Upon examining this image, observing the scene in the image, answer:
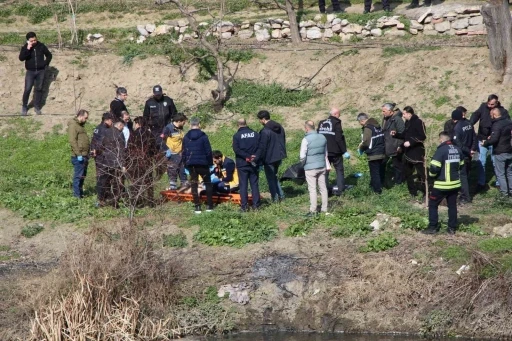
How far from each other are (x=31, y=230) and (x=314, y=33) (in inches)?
427

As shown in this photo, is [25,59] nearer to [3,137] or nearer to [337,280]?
[3,137]

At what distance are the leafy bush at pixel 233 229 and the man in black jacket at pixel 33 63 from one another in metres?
8.12

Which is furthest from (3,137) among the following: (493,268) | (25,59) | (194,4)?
(493,268)

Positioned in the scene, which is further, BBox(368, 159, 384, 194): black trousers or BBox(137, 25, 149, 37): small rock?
BBox(137, 25, 149, 37): small rock

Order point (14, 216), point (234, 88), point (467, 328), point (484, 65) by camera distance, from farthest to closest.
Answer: point (234, 88)
point (484, 65)
point (14, 216)
point (467, 328)

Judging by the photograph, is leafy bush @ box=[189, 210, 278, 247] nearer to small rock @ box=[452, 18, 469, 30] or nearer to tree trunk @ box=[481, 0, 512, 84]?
tree trunk @ box=[481, 0, 512, 84]

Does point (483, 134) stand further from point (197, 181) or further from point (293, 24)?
point (293, 24)

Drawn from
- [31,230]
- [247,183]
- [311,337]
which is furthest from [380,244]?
[31,230]

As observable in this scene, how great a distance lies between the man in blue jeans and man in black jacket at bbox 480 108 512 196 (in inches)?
286

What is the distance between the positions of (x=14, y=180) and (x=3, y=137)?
2824 millimetres

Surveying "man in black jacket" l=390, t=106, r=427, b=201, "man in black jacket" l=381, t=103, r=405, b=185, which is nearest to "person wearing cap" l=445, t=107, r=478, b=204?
"man in black jacket" l=390, t=106, r=427, b=201

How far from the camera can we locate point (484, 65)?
22.0 m

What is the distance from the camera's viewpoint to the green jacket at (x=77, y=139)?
58.6ft

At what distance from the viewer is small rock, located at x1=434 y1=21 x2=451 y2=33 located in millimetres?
24453
